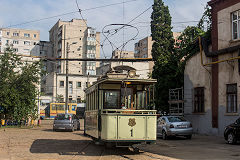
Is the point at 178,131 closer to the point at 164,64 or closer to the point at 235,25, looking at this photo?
the point at 235,25

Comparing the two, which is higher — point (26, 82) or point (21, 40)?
point (21, 40)

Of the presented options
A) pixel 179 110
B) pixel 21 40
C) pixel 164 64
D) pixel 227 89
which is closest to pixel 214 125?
pixel 227 89

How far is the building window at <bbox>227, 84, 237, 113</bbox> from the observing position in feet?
72.1

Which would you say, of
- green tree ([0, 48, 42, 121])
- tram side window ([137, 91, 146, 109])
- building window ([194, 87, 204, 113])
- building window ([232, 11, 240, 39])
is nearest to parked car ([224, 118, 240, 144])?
tram side window ([137, 91, 146, 109])

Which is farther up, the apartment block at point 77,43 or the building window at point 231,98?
the apartment block at point 77,43

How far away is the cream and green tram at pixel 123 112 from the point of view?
1231cm

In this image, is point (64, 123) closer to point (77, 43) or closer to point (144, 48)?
point (77, 43)

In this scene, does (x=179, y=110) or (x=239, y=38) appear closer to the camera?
(x=239, y=38)

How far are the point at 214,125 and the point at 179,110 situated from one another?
241 inches

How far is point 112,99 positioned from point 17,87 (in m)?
22.8

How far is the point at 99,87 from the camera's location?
548 inches

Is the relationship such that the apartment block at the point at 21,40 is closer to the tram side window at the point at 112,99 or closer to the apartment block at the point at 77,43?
the apartment block at the point at 77,43

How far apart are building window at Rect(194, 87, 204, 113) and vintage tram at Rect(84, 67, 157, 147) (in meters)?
12.8

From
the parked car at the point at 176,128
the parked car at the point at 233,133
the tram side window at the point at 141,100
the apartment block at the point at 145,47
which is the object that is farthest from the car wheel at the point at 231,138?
the apartment block at the point at 145,47
